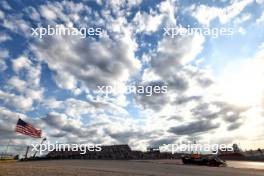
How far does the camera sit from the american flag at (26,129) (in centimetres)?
3938

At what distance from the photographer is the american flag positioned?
1551 inches

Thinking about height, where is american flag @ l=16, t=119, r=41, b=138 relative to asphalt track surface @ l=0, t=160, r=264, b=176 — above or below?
above

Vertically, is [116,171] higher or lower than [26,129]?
lower

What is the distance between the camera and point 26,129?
133 ft

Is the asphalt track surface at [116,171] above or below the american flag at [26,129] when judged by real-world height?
below

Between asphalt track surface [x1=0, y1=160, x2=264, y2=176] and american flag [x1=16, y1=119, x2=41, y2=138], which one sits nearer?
asphalt track surface [x1=0, y1=160, x2=264, y2=176]

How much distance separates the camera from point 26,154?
56.5m

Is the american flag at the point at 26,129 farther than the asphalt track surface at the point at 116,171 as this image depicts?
Yes

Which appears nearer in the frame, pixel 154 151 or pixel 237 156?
pixel 237 156

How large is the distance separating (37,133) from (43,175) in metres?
25.4

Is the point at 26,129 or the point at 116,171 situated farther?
the point at 26,129

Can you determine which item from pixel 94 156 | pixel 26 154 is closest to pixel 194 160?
pixel 26 154

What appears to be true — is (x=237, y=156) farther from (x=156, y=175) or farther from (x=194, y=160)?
(x=156, y=175)

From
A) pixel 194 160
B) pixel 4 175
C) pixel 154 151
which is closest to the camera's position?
pixel 4 175
